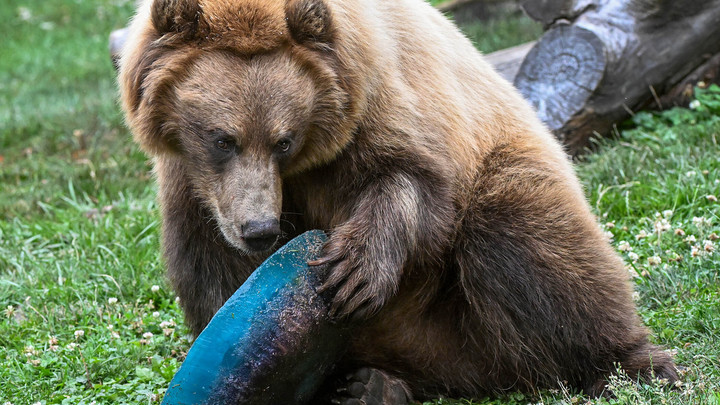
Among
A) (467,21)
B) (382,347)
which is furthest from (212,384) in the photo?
(467,21)

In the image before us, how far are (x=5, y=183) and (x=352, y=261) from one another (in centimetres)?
514

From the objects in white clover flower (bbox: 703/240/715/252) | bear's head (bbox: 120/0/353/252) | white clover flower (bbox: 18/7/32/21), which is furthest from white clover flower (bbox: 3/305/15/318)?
white clover flower (bbox: 18/7/32/21)

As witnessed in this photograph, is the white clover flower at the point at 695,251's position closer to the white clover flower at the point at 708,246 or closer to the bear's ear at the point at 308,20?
the white clover flower at the point at 708,246

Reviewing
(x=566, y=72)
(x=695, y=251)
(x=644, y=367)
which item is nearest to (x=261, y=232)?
(x=644, y=367)

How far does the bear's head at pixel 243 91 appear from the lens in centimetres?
352

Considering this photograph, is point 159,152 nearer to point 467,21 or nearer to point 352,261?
point 352,261

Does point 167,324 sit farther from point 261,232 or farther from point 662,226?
point 662,226

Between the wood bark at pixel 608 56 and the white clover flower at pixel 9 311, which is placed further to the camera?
the wood bark at pixel 608 56

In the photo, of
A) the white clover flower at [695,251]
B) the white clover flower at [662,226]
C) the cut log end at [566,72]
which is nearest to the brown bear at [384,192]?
the white clover flower at [695,251]

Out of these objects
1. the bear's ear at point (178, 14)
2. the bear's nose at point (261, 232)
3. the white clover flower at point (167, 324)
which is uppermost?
the bear's ear at point (178, 14)

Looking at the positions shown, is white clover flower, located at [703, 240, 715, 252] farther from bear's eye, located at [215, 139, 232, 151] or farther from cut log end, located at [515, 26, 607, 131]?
bear's eye, located at [215, 139, 232, 151]

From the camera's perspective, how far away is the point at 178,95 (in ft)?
12.0

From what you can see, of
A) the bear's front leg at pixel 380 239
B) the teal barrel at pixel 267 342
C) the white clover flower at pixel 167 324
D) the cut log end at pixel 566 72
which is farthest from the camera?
the cut log end at pixel 566 72

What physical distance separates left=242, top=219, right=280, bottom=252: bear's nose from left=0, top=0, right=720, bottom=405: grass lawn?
1139mm
